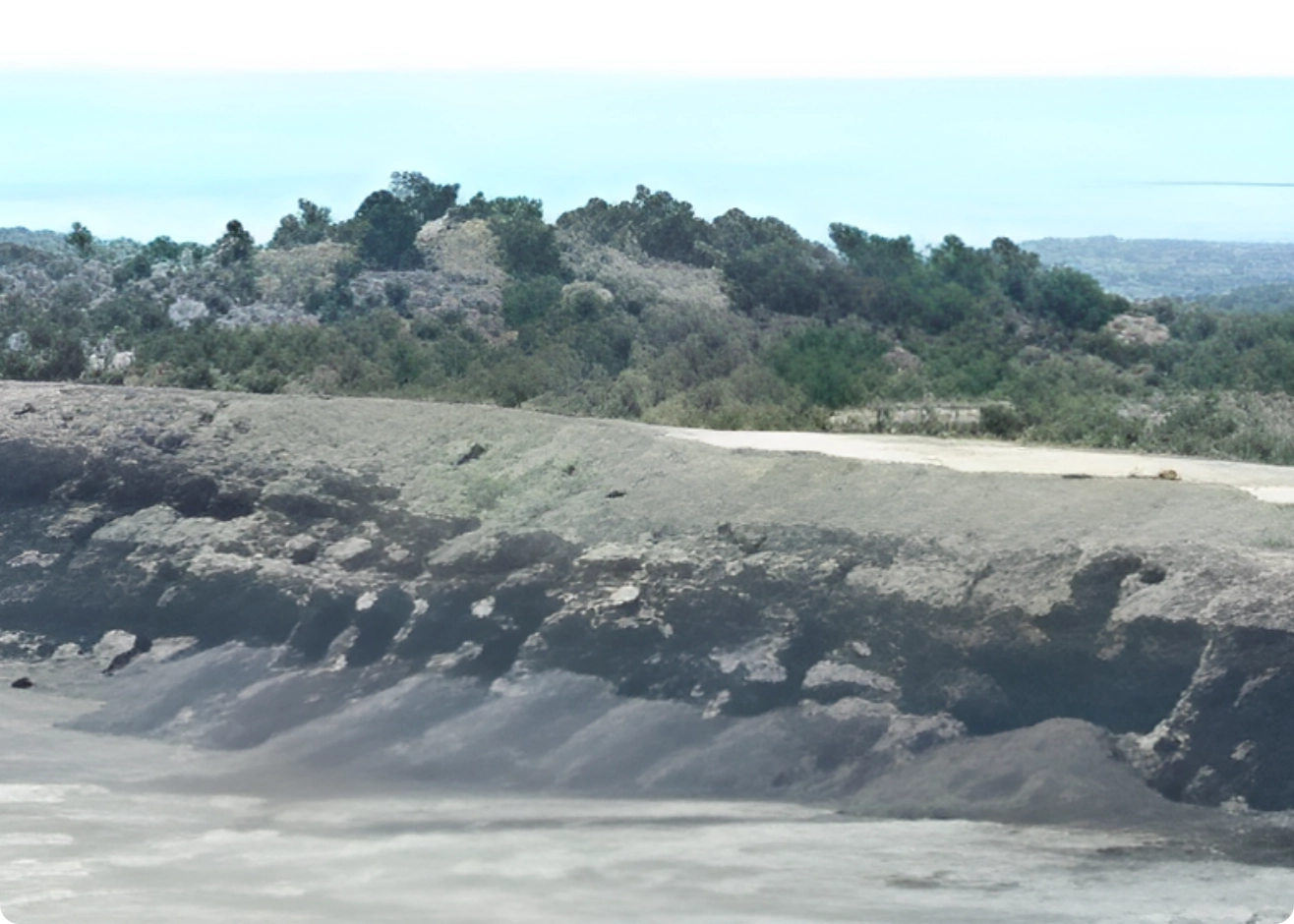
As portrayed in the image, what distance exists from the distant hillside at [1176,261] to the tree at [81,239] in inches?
956

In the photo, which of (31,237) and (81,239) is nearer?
(81,239)

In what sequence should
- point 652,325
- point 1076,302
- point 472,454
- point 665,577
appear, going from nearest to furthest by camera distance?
point 665,577 < point 472,454 < point 652,325 < point 1076,302

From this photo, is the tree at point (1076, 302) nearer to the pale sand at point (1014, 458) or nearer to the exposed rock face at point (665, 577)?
the pale sand at point (1014, 458)

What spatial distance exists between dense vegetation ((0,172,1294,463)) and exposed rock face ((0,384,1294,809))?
6680mm

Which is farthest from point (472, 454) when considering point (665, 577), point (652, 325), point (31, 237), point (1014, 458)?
point (31, 237)

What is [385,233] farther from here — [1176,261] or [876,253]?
[1176,261]

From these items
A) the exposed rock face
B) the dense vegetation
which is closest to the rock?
the exposed rock face

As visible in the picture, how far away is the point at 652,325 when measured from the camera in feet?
121

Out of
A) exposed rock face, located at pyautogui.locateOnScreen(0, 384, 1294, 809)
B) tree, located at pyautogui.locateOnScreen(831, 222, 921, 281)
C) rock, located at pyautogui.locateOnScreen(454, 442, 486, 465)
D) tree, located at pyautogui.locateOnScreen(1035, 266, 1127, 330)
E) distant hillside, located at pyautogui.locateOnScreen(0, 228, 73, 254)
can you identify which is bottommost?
exposed rock face, located at pyautogui.locateOnScreen(0, 384, 1294, 809)

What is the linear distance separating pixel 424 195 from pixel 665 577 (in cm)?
3333

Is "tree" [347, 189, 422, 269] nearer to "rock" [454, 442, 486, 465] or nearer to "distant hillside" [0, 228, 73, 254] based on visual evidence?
"distant hillside" [0, 228, 73, 254]

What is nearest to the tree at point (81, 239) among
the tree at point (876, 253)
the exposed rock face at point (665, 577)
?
the tree at point (876, 253)

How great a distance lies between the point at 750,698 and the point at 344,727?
346 cm

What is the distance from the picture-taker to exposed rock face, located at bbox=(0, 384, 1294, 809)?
15.0 meters
